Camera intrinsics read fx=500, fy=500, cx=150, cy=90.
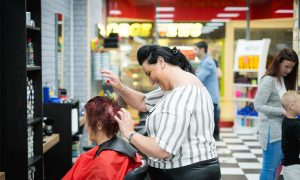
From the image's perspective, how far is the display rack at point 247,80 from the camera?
8.83m

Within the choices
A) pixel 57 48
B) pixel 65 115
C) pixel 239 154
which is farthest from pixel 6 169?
pixel 239 154

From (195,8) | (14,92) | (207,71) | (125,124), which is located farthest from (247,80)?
(125,124)

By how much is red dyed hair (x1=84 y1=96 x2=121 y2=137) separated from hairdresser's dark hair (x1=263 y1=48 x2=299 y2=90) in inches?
69.1

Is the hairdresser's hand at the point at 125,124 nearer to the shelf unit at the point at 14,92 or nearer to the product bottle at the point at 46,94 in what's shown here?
the shelf unit at the point at 14,92

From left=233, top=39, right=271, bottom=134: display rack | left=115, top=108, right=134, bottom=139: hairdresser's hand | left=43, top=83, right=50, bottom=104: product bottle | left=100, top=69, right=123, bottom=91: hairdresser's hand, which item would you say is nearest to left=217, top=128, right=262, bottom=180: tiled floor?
left=233, top=39, right=271, bottom=134: display rack

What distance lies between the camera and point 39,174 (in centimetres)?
395

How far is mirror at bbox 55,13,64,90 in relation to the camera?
19.8 feet

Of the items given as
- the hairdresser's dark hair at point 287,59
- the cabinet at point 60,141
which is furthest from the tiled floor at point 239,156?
the hairdresser's dark hair at point 287,59

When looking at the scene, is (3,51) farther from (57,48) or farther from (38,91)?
(57,48)

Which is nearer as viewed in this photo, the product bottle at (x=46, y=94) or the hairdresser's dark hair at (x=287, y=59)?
the hairdresser's dark hair at (x=287, y=59)

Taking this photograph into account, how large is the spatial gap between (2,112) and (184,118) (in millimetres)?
1751

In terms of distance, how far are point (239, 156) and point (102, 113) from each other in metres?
4.73

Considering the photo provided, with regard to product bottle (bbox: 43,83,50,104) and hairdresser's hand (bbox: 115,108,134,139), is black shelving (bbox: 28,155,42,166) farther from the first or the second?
hairdresser's hand (bbox: 115,108,134,139)

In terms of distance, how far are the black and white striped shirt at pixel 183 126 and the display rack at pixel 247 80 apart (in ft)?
21.6
